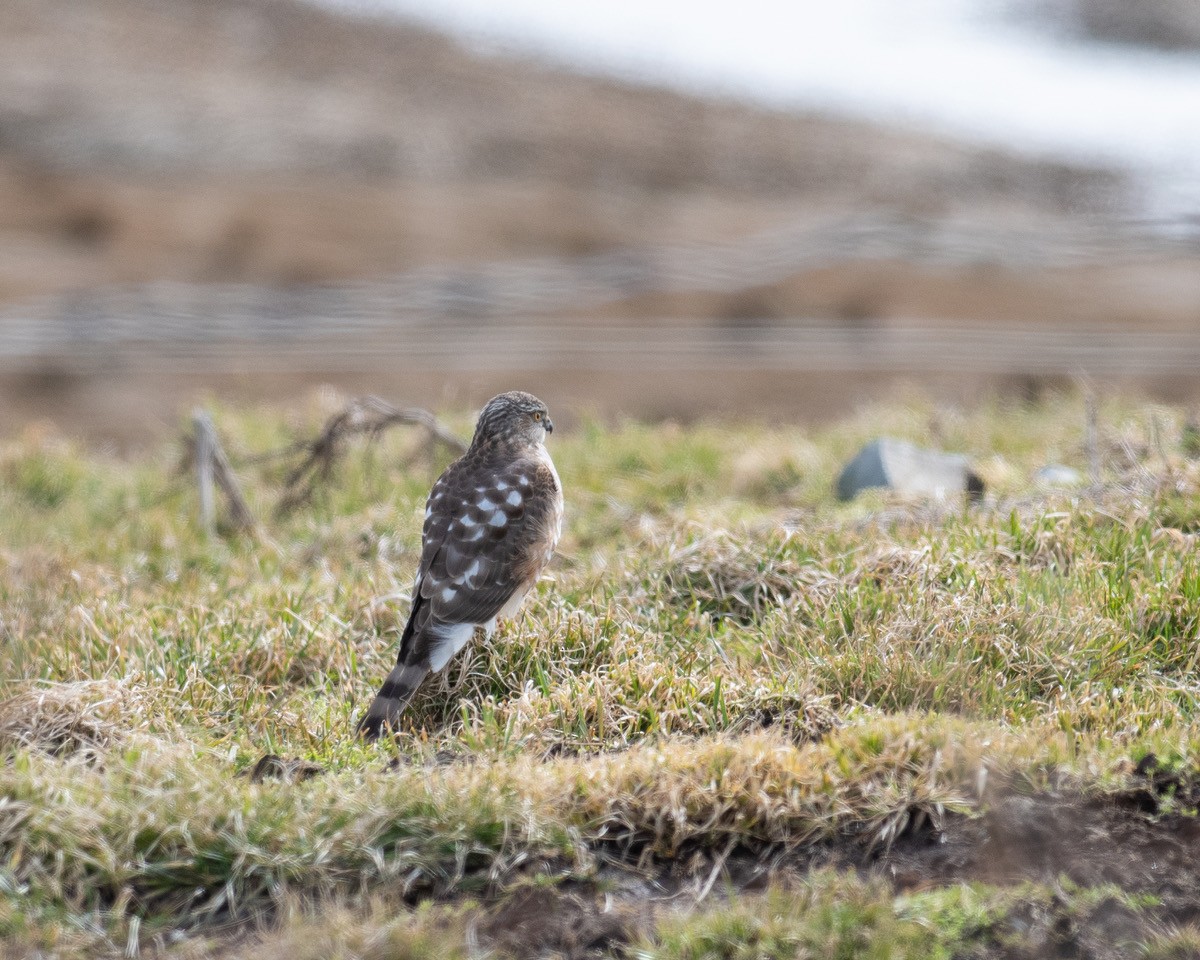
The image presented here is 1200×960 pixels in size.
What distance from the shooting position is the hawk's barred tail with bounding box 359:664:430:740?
4.62 metres

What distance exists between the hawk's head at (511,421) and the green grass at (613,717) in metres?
0.66

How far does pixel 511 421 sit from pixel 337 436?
2377 millimetres

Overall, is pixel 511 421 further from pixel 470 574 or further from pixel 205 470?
pixel 205 470

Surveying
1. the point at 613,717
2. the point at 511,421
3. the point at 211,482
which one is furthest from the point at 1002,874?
Answer: the point at 211,482

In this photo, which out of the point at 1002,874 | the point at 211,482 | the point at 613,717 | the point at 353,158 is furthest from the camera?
the point at 353,158

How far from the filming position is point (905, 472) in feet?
23.2

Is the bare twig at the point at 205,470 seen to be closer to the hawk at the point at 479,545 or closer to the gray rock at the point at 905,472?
the hawk at the point at 479,545

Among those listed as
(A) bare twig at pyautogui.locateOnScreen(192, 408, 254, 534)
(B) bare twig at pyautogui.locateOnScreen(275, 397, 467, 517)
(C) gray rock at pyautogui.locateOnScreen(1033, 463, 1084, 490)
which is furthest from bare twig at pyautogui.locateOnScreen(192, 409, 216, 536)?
(C) gray rock at pyautogui.locateOnScreen(1033, 463, 1084, 490)

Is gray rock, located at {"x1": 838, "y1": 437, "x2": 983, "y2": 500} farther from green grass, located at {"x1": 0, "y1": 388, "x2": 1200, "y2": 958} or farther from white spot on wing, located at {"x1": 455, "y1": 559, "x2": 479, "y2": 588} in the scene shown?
white spot on wing, located at {"x1": 455, "y1": 559, "x2": 479, "y2": 588}

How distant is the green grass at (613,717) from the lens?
3.62 meters

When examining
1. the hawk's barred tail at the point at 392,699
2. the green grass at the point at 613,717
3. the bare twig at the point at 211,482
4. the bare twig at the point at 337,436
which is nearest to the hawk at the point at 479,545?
the hawk's barred tail at the point at 392,699

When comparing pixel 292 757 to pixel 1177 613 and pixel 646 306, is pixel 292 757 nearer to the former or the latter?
pixel 1177 613

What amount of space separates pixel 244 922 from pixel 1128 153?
822 inches

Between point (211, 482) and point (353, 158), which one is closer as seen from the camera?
point (211, 482)
